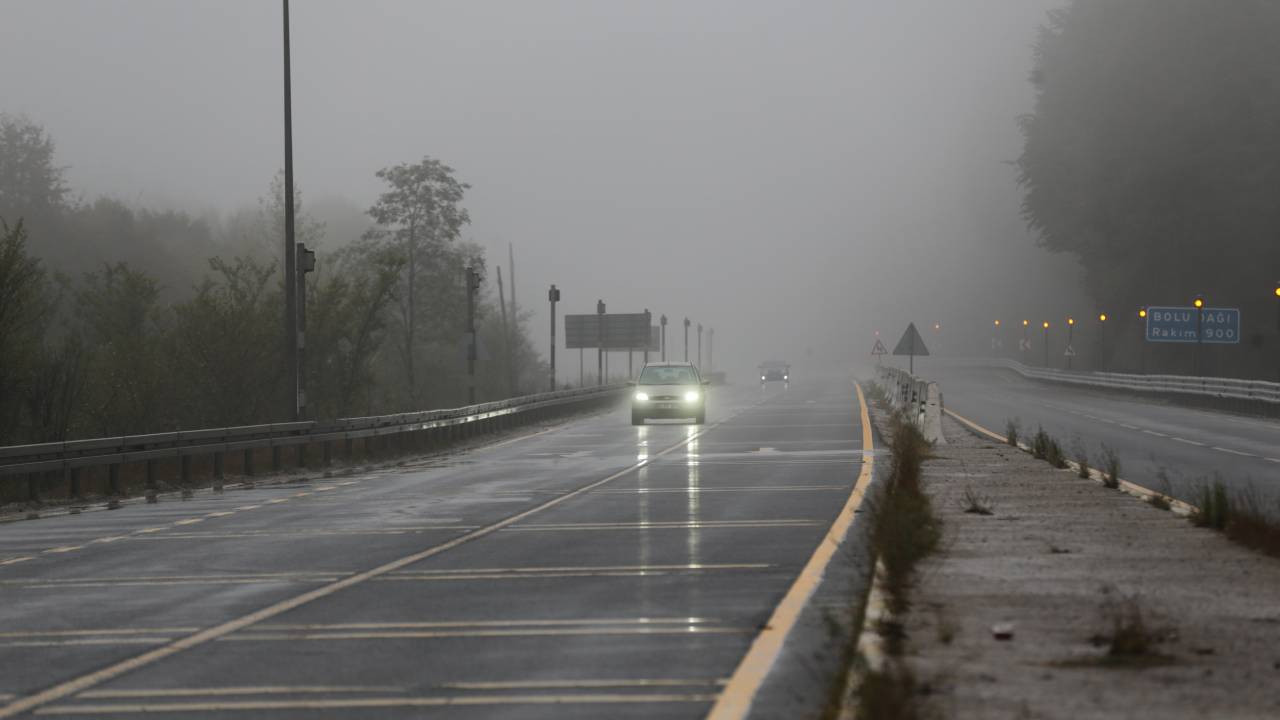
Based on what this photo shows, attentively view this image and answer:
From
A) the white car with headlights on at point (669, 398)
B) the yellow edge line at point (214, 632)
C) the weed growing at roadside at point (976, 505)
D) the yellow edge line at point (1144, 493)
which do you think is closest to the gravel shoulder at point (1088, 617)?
the weed growing at roadside at point (976, 505)

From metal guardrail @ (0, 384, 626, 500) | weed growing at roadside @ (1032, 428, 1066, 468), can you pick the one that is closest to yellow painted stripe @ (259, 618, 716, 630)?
metal guardrail @ (0, 384, 626, 500)

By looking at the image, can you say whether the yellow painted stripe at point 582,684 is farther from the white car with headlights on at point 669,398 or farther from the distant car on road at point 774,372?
the distant car on road at point 774,372

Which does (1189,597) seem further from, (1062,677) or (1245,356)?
(1245,356)

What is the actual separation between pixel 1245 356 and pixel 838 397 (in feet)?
82.0

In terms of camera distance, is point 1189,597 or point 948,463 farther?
point 948,463

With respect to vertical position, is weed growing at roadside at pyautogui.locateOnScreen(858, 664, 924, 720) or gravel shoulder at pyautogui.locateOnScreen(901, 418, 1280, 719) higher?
weed growing at roadside at pyautogui.locateOnScreen(858, 664, 924, 720)

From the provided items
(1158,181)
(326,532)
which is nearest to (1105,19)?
(1158,181)

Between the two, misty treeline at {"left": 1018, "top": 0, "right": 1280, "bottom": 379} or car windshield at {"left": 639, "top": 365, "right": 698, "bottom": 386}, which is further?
misty treeline at {"left": 1018, "top": 0, "right": 1280, "bottom": 379}

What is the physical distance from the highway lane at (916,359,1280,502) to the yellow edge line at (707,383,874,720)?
4.76 meters

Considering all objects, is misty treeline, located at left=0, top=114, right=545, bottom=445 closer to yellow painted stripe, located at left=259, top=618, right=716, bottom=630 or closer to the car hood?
the car hood

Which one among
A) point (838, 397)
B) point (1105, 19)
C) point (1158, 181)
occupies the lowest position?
point (838, 397)

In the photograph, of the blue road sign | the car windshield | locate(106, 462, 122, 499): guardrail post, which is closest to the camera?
locate(106, 462, 122, 499): guardrail post

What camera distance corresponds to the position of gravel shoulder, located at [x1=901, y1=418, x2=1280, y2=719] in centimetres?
704

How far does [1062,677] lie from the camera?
7.49 m
